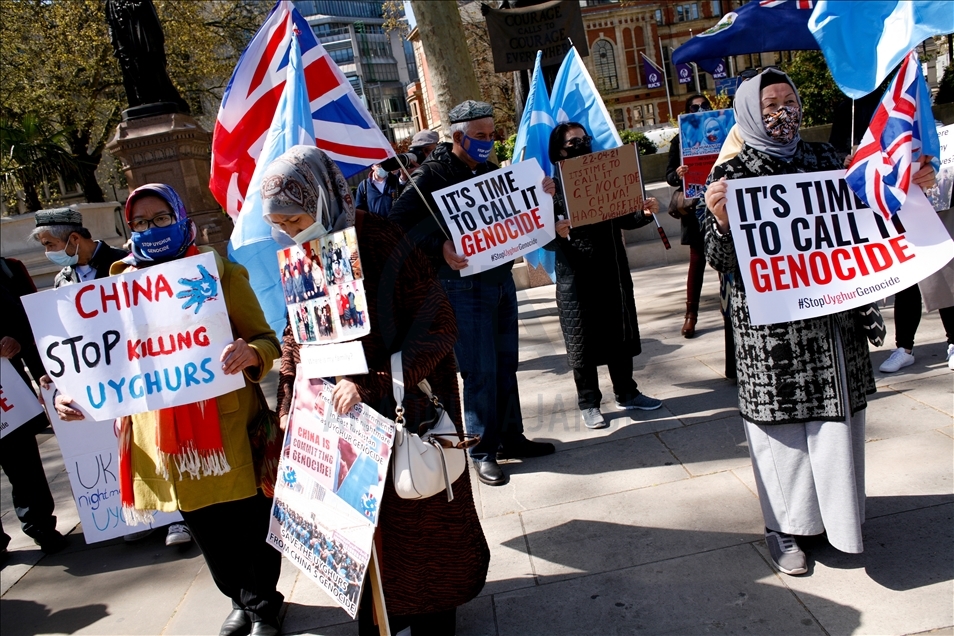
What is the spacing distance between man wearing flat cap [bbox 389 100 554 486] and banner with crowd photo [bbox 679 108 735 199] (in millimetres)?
2116

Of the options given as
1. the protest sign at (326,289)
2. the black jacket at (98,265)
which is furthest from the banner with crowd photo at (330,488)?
the black jacket at (98,265)

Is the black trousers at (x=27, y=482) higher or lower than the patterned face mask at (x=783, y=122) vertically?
lower

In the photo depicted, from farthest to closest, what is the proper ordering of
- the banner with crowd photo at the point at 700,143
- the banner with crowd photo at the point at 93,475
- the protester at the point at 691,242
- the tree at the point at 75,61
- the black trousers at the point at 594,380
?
the tree at the point at 75,61 → the protester at the point at 691,242 → the banner with crowd photo at the point at 700,143 → the black trousers at the point at 594,380 → the banner with crowd photo at the point at 93,475

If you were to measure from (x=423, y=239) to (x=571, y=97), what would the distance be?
6.71 feet

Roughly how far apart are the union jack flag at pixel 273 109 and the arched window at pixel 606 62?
62.6m

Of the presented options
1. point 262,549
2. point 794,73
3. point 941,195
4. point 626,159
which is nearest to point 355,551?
point 262,549

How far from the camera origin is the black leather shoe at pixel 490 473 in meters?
4.33

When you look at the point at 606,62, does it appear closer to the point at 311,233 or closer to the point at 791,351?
the point at 791,351

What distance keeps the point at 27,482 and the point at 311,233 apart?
3.17 m

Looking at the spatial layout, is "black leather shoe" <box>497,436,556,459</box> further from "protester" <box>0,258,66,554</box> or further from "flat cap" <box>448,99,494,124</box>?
"protester" <box>0,258,66,554</box>

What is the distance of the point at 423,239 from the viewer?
13.6 ft

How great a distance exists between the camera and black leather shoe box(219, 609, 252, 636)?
10.6 ft

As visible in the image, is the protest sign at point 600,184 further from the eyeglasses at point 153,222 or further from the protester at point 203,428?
the eyeglasses at point 153,222

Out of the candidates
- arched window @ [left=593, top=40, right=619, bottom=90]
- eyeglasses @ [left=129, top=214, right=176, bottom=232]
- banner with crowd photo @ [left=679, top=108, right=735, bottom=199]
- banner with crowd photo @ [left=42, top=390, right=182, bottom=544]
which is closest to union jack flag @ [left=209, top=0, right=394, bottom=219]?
banner with crowd photo @ [left=42, top=390, right=182, bottom=544]
